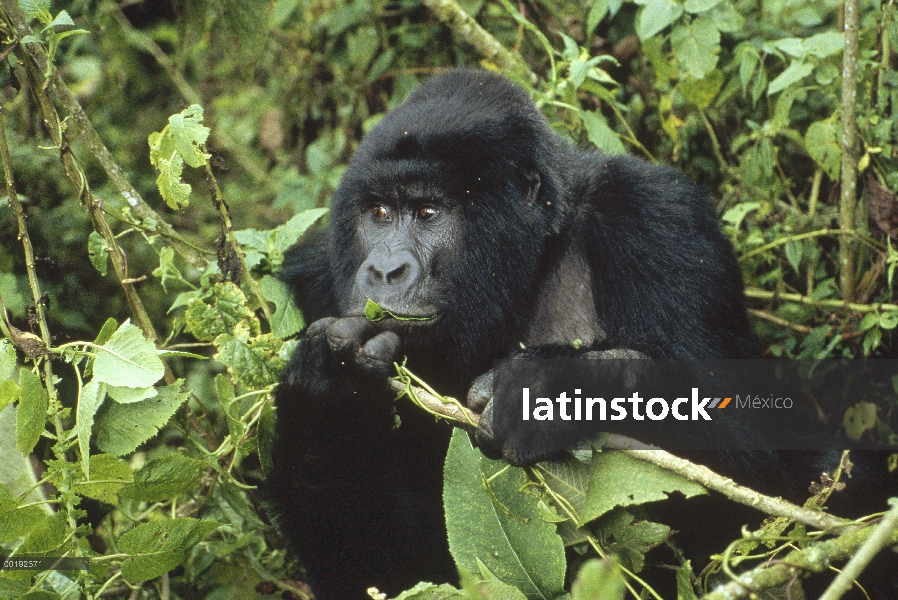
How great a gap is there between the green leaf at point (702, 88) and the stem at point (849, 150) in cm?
61

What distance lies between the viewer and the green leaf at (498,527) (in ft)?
6.98

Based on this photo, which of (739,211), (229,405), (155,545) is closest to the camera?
(155,545)

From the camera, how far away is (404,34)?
4.70 meters

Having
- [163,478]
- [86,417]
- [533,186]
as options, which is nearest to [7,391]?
[86,417]

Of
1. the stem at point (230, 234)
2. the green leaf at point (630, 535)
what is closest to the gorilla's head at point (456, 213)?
the stem at point (230, 234)

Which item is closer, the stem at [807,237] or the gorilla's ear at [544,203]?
the gorilla's ear at [544,203]

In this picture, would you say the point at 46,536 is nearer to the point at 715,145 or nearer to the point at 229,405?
the point at 229,405

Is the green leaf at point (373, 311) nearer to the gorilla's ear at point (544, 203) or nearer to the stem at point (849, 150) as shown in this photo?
the gorilla's ear at point (544, 203)

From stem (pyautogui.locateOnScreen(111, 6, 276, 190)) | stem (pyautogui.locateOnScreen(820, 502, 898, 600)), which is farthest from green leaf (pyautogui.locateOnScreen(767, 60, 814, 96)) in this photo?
stem (pyautogui.locateOnScreen(111, 6, 276, 190))

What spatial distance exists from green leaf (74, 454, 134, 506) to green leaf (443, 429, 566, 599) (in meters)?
0.85

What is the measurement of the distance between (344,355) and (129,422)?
60cm

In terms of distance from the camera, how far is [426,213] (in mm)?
2850

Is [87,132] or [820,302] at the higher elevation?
[87,132]

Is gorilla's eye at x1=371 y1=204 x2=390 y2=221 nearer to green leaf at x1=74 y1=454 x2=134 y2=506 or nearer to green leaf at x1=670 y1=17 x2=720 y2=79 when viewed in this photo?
green leaf at x1=74 y1=454 x2=134 y2=506
